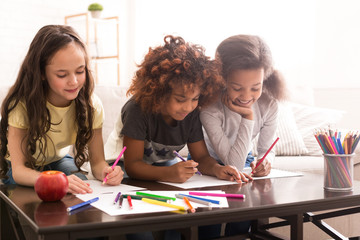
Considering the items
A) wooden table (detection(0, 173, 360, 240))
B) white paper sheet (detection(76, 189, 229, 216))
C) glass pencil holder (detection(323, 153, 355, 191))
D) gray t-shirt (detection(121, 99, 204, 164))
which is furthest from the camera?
gray t-shirt (detection(121, 99, 204, 164))

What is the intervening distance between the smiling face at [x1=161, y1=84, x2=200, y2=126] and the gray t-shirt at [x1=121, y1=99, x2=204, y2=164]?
0.09 metres

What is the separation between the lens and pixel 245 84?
1.54 meters

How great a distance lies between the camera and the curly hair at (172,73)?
55.6 inches

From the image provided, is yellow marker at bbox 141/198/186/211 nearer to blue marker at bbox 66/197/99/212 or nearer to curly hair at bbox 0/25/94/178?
blue marker at bbox 66/197/99/212

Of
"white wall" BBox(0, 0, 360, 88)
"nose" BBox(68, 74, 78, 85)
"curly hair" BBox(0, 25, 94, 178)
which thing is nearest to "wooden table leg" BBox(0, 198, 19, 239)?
"curly hair" BBox(0, 25, 94, 178)

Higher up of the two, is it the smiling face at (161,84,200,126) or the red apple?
the smiling face at (161,84,200,126)

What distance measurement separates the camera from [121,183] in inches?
52.8

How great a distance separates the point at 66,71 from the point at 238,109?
24.7 inches

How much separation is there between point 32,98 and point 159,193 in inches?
20.5

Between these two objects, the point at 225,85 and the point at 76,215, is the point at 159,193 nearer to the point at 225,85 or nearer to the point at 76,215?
the point at 76,215

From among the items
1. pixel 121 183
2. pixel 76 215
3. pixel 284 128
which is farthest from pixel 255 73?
pixel 284 128

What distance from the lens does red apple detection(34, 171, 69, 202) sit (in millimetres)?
1040

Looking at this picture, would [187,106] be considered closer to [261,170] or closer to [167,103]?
[167,103]

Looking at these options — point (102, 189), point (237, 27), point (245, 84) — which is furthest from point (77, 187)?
point (237, 27)
